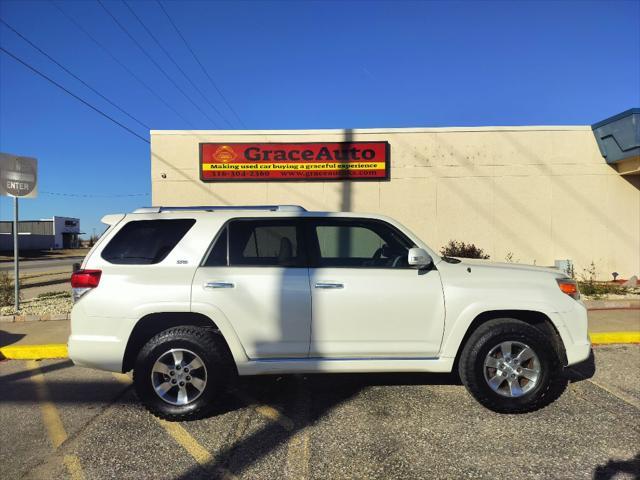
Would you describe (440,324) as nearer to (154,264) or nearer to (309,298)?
(309,298)

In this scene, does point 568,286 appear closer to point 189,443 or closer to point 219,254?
point 219,254

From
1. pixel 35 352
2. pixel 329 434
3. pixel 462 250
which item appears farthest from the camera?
pixel 462 250

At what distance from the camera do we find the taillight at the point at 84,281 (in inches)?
157

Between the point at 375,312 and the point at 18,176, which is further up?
the point at 18,176

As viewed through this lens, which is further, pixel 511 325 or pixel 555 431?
pixel 511 325

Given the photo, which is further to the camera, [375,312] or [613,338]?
[613,338]

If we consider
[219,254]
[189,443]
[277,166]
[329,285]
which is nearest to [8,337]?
[219,254]

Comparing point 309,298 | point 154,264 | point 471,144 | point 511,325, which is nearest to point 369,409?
point 309,298

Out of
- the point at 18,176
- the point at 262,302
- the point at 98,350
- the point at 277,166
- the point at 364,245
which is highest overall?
the point at 277,166

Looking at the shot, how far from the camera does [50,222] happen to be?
77.7 m

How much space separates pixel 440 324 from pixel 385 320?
0.50 meters

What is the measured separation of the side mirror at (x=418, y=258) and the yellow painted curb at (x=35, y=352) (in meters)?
5.27

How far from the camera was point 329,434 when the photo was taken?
371 centimetres

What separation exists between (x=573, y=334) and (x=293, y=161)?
9310 mm
